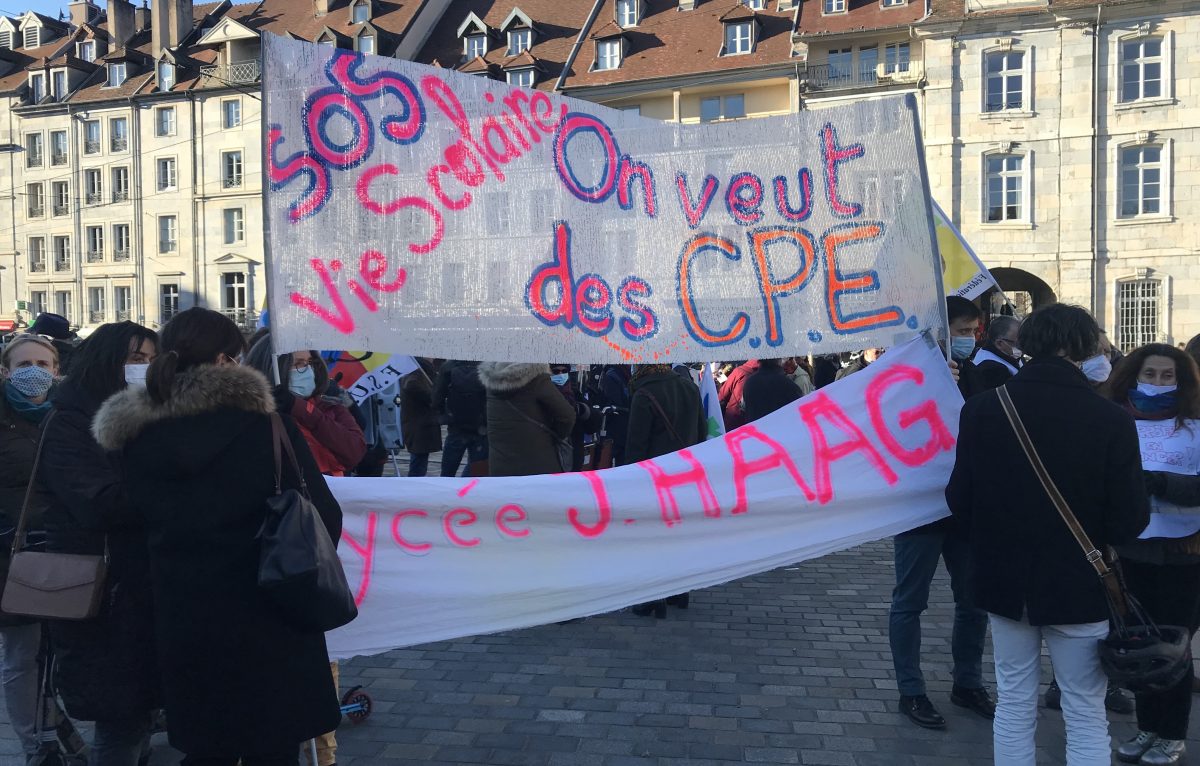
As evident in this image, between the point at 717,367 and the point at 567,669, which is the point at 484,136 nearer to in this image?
the point at 567,669

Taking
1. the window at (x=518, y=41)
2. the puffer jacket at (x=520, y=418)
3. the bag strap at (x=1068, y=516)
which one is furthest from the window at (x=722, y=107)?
the bag strap at (x=1068, y=516)

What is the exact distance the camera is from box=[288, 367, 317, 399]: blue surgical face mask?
4.14m

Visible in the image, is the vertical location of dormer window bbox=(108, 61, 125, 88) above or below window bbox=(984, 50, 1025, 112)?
above

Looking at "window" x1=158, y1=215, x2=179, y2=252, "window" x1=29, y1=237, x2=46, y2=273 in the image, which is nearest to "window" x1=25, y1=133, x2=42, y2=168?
"window" x1=29, y1=237, x2=46, y2=273

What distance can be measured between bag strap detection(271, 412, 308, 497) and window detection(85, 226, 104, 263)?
154 ft

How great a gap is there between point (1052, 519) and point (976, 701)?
167 centimetres

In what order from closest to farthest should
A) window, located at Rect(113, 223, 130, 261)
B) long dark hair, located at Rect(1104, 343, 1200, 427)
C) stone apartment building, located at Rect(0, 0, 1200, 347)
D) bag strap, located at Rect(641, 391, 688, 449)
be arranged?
long dark hair, located at Rect(1104, 343, 1200, 427)
bag strap, located at Rect(641, 391, 688, 449)
stone apartment building, located at Rect(0, 0, 1200, 347)
window, located at Rect(113, 223, 130, 261)

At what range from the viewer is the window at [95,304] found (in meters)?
43.4

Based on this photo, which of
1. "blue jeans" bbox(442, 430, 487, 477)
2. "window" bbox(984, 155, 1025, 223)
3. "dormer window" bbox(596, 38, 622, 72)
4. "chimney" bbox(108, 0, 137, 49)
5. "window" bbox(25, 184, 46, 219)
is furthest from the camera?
"window" bbox(25, 184, 46, 219)

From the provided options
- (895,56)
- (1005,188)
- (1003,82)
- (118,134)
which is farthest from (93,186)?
(1005,188)

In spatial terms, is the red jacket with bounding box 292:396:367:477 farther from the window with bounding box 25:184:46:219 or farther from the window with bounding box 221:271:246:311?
the window with bounding box 25:184:46:219

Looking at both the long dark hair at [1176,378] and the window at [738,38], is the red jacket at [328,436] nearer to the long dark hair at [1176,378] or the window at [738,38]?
the long dark hair at [1176,378]

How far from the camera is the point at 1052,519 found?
314 centimetres

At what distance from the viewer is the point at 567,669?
16.5 ft
